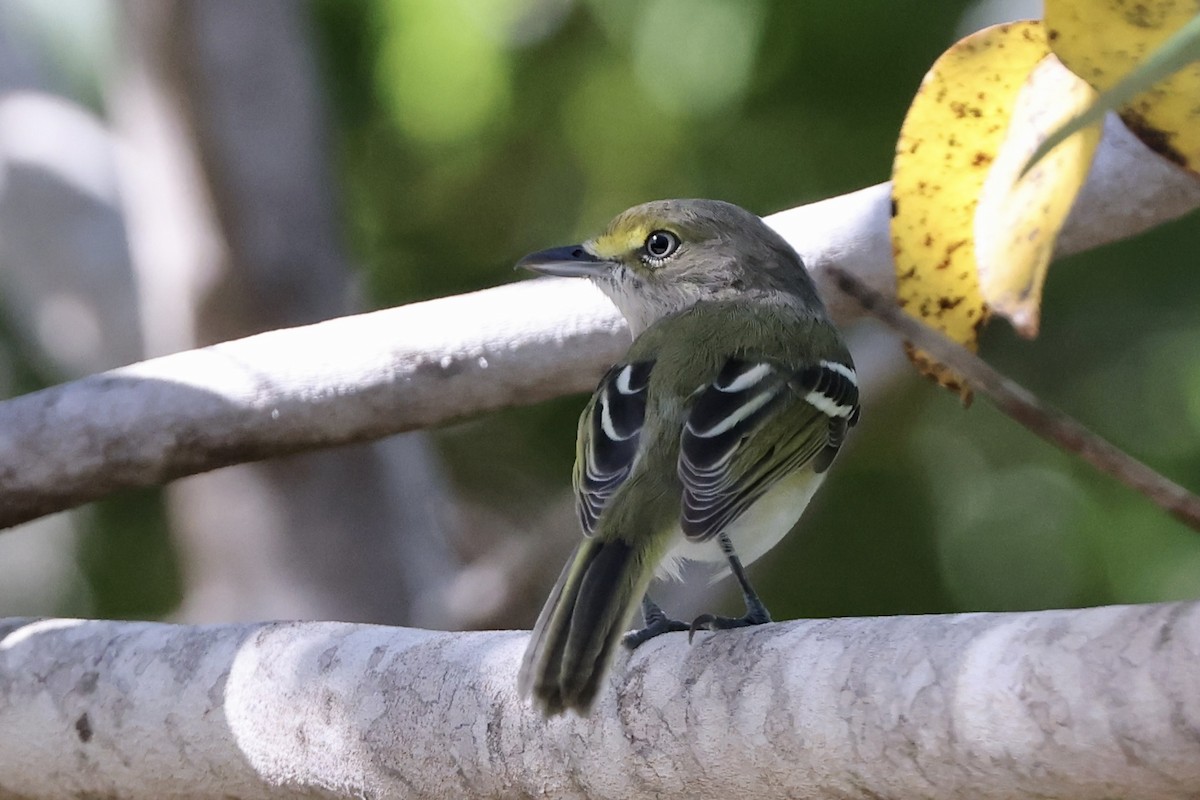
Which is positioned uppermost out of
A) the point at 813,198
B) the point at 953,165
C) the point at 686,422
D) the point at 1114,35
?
the point at 1114,35

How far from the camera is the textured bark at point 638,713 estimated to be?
1.40 metres

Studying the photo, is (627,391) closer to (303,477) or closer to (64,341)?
(303,477)

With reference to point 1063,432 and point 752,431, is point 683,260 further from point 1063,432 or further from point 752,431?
point 1063,432

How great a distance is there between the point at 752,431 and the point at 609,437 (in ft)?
0.89

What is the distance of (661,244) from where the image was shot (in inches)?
139

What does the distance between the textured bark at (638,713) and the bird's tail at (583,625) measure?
2.8 inches

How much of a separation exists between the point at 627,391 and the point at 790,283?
0.72 metres

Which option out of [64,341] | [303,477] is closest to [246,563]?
[303,477]

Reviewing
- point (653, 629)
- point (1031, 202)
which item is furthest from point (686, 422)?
point (1031, 202)

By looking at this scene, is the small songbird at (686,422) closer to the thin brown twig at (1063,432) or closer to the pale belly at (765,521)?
the pale belly at (765,521)

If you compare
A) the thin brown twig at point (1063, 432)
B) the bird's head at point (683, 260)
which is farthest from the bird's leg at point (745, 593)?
the thin brown twig at point (1063, 432)

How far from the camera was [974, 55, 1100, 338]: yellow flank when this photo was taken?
1542 millimetres

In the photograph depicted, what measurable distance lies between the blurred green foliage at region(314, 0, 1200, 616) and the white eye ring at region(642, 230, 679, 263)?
1.91 meters

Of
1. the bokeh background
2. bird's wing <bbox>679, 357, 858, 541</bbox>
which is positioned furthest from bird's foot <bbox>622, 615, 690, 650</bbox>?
the bokeh background
